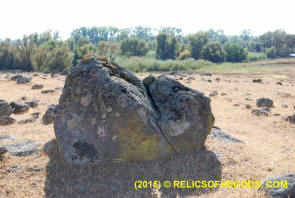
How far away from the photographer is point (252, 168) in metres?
6.75

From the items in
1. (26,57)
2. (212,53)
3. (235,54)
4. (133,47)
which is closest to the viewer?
(26,57)

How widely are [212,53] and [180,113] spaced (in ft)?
221

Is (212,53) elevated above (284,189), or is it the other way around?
(212,53)

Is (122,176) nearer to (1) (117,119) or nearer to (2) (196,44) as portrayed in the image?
(1) (117,119)

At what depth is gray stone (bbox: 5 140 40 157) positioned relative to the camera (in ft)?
22.9

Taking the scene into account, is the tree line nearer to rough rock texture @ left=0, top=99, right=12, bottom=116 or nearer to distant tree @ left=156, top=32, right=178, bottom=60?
distant tree @ left=156, top=32, right=178, bottom=60

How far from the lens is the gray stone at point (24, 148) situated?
6.98 m

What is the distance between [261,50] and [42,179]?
11071 cm

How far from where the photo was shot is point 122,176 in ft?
19.8

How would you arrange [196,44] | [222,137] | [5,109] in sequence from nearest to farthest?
[222,137], [5,109], [196,44]

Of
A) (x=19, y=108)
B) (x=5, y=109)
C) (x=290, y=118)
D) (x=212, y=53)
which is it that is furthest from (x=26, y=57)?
(x=212, y=53)

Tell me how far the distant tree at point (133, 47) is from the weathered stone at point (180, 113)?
240 feet

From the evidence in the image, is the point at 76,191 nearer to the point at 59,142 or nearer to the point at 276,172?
the point at 59,142

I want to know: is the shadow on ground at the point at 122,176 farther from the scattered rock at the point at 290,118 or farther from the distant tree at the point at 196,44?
the distant tree at the point at 196,44
